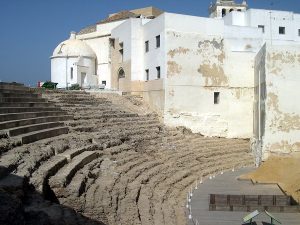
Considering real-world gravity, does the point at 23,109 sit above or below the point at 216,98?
below

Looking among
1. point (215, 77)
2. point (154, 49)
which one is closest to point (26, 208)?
point (154, 49)

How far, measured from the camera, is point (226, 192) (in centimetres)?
1316

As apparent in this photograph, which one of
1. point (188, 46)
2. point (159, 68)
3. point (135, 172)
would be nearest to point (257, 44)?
point (188, 46)

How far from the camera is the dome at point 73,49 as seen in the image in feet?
91.0

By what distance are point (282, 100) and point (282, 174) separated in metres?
4.10

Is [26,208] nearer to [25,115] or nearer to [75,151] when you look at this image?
[75,151]

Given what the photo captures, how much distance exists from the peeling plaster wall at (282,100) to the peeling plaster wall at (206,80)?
11.6 ft

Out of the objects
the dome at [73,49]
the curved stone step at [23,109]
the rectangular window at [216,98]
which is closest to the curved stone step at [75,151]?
the curved stone step at [23,109]

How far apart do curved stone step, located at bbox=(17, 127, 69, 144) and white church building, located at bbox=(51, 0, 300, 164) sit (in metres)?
7.78

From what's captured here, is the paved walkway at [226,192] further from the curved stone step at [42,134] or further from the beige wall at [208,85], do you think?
the curved stone step at [42,134]

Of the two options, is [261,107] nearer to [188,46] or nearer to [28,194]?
[188,46]

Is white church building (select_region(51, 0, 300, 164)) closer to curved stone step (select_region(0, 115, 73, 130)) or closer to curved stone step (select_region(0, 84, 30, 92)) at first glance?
curved stone step (select_region(0, 115, 73, 130))

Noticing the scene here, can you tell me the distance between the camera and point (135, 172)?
12.0 m

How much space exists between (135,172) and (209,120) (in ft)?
32.8
